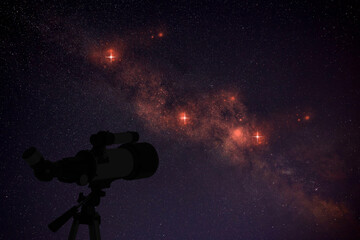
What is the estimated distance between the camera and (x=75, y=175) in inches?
71.5

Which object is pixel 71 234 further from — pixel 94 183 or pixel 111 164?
pixel 111 164

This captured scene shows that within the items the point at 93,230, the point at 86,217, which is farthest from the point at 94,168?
the point at 93,230

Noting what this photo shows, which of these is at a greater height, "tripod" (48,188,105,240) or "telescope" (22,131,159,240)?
"telescope" (22,131,159,240)

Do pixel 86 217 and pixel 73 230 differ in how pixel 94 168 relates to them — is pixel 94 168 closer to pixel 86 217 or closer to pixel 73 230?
pixel 86 217

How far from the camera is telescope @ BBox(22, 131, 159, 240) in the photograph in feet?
5.46

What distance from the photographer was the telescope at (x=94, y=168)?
1663 mm

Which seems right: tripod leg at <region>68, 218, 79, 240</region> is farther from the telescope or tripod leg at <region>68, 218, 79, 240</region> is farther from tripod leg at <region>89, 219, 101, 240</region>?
tripod leg at <region>89, 219, 101, 240</region>

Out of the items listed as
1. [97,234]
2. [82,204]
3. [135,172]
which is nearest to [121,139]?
[135,172]

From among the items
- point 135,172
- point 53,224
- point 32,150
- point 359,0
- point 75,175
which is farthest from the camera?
point 359,0

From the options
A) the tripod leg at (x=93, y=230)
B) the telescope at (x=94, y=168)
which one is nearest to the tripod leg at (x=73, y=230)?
the telescope at (x=94, y=168)

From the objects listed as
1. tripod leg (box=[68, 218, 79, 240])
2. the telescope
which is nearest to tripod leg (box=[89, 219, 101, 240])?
the telescope

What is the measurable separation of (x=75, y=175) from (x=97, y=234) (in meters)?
0.53

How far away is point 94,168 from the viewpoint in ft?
6.22

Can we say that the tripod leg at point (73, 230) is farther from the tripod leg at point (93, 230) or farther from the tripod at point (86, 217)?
the tripod leg at point (93, 230)
